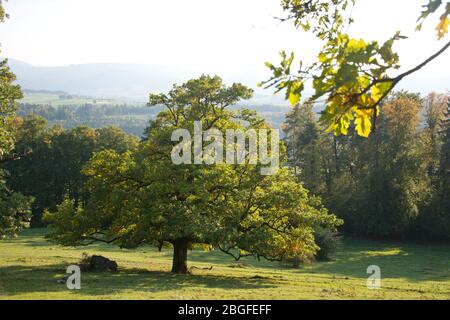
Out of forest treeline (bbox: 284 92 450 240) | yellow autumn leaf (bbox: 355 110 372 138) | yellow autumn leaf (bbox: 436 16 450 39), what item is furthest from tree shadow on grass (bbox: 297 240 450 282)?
yellow autumn leaf (bbox: 436 16 450 39)

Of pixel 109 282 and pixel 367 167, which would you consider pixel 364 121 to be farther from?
pixel 367 167

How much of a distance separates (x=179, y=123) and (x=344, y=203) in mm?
36670

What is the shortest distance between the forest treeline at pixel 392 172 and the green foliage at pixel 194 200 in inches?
1155

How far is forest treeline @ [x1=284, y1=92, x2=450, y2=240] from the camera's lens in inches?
2079

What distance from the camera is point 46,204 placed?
69.0 m

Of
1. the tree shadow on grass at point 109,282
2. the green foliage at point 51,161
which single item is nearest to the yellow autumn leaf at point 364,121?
the tree shadow on grass at point 109,282

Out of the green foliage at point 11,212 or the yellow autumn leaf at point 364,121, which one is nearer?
the yellow autumn leaf at point 364,121

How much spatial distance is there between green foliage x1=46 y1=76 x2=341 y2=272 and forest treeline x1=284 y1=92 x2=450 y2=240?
2933 cm

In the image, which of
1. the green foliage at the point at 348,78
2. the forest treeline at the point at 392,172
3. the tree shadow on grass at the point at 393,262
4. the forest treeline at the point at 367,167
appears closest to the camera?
the green foliage at the point at 348,78

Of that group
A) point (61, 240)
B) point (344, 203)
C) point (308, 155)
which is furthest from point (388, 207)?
point (61, 240)

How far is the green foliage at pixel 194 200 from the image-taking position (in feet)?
74.1

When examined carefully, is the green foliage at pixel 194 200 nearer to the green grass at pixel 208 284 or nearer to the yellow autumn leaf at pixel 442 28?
the green grass at pixel 208 284

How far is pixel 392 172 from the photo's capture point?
5338 cm

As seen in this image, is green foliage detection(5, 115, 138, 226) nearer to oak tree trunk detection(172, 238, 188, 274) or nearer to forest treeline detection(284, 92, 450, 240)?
forest treeline detection(284, 92, 450, 240)
